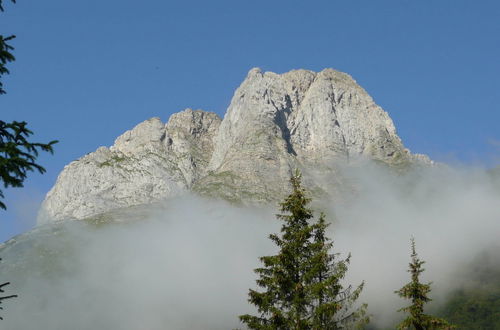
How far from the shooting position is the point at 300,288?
92.9 ft

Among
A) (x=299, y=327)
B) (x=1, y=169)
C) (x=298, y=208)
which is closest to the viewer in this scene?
(x=1, y=169)

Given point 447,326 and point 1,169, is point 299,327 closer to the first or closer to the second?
point 447,326

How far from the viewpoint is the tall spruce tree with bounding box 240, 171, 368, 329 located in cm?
2808

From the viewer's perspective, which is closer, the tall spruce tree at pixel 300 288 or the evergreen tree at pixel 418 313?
the tall spruce tree at pixel 300 288

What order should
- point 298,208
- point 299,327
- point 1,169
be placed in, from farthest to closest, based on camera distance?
1. point 298,208
2. point 299,327
3. point 1,169

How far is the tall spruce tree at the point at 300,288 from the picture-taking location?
92.1 feet

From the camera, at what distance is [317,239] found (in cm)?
3192

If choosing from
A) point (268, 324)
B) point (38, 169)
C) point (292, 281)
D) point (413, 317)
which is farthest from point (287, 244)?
point (38, 169)

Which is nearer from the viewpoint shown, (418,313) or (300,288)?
(300,288)

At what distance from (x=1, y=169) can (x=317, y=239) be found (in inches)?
705

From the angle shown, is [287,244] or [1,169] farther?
[287,244]

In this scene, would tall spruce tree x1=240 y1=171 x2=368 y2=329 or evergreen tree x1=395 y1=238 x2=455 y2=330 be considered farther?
evergreen tree x1=395 y1=238 x2=455 y2=330

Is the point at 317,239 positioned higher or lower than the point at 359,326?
higher

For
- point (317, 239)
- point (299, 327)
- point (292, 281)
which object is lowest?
point (299, 327)
